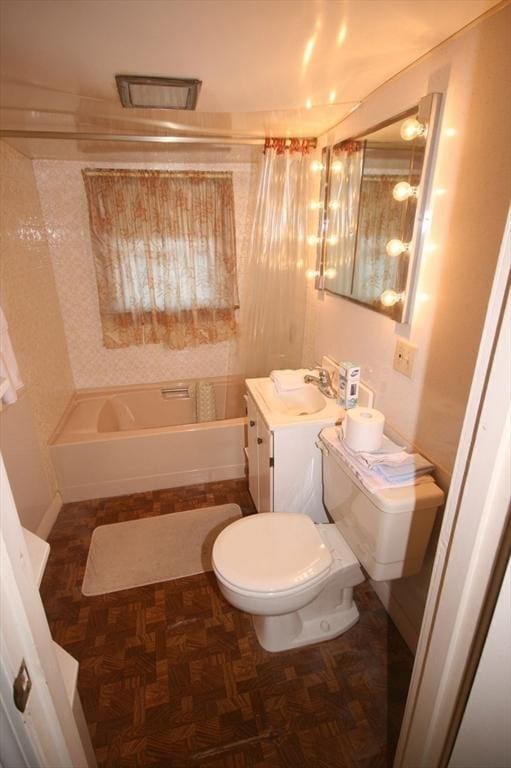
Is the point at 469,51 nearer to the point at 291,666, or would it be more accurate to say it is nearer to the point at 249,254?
the point at 249,254

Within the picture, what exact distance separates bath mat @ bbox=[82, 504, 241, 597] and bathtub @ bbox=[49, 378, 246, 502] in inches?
11.7

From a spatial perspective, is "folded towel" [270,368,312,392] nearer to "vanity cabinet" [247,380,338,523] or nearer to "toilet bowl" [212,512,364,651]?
"vanity cabinet" [247,380,338,523]

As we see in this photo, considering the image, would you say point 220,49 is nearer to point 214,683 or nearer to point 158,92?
point 158,92

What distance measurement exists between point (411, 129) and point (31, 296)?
86.3 inches

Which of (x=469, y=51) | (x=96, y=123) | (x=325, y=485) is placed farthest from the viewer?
(x=96, y=123)

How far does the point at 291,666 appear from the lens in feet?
5.00

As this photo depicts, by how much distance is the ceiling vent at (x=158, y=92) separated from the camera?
4.42 feet

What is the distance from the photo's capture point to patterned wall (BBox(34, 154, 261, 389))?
2.63m

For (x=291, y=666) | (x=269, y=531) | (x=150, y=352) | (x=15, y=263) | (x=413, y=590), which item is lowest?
(x=291, y=666)

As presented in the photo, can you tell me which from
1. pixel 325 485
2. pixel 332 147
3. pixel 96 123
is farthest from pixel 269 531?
pixel 96 123

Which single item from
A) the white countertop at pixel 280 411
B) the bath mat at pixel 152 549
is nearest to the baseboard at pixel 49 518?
the bath mat at pixel 152 549

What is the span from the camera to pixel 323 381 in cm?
198

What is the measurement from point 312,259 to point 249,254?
0.40 m

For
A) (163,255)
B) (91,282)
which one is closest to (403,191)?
(163,255)
